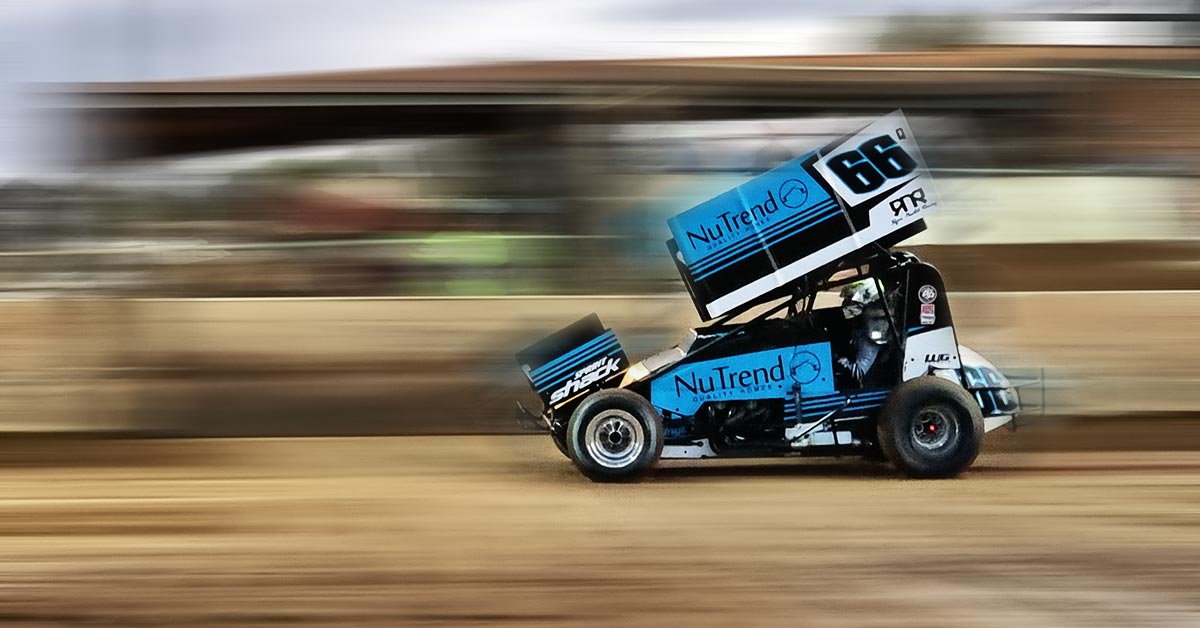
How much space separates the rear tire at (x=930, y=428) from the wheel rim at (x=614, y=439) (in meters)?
1.41

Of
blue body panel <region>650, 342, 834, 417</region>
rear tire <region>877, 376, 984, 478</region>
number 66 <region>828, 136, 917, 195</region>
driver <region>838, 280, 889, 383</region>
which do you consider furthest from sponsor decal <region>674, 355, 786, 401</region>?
number 66 <region>828, 136, 917, 195</region>

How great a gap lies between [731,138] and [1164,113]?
10.7ft

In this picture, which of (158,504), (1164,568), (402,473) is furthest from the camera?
(402,473)

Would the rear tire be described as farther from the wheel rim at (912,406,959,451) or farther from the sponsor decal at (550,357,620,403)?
the sponsor decal at (550,357,620,403)

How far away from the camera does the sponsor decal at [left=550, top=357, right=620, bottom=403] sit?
28.8ft

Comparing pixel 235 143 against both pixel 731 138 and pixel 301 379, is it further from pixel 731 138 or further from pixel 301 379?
pixel 731 138

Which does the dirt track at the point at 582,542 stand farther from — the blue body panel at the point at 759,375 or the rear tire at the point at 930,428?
the blue body panel at the point at 759,375

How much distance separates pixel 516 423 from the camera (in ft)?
35.1

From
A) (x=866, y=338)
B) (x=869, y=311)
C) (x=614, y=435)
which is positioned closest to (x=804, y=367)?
(x=866, y=338)

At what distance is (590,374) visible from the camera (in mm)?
8789

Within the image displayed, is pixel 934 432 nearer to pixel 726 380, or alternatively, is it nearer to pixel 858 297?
pixel 858 297

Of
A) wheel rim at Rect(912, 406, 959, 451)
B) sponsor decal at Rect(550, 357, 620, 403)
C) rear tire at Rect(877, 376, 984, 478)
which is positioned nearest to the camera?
rear tire at Rect(877, 376, 984, 478)

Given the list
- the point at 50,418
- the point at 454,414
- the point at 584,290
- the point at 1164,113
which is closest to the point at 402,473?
the point at 454,414

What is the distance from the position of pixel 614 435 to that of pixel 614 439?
1.0 inches
